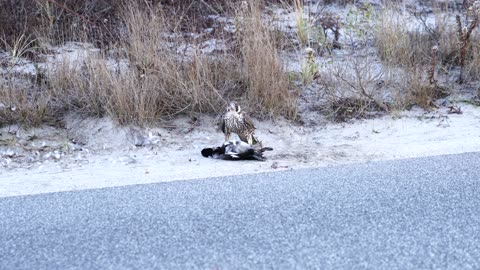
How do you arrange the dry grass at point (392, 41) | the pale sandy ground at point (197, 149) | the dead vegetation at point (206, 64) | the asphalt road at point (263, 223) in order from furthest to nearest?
the dry grass at point (392, 41) → the dead vegetation at point (206, 64) → the pale sandy ground at point (197, 149) → the asphalt road at point (263, 223)

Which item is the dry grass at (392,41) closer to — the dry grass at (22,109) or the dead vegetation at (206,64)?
the dead vegetation at (206,64)

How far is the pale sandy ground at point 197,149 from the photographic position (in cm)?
493

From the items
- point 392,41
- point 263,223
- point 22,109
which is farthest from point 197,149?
point 392,41

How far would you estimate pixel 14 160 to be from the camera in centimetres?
575

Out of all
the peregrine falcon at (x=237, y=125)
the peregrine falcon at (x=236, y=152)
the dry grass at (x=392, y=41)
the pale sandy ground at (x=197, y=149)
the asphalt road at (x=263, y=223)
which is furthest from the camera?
the dry grass at (x=392, y=41)

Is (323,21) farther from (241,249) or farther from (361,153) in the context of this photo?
(241,249)

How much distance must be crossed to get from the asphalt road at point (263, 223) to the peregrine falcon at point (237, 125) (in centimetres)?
115

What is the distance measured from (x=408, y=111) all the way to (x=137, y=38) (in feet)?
9.92

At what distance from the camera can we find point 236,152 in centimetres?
529

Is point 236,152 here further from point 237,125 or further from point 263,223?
point 263,223

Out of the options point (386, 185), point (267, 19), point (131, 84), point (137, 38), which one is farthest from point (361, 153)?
point (267, 19)

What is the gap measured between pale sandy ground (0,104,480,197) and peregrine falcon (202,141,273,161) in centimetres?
8

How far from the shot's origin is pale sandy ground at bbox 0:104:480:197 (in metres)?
4.93

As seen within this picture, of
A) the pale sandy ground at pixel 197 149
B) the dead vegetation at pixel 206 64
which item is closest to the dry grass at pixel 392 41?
the dead vegetation at pixel 206 64
